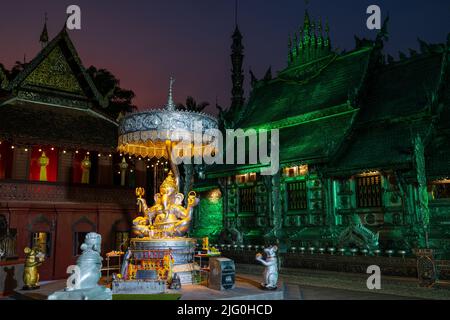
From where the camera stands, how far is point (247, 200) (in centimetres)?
2441

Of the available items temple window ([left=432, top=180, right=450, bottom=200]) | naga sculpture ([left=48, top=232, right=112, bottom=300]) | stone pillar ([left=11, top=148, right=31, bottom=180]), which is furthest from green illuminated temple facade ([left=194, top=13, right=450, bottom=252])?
naga sculpture ([left=48, top=232, right=112, bottom=300])

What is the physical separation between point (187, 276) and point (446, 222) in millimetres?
10778

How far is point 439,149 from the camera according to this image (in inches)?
659

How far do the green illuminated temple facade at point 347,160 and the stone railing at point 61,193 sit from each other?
563 centimetres

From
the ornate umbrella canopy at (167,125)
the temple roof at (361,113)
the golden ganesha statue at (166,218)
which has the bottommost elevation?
the golden ganesha statue at (166,218)

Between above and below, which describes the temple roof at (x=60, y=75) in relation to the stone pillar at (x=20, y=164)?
above

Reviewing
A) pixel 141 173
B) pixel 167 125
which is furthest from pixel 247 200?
pixel 167 125

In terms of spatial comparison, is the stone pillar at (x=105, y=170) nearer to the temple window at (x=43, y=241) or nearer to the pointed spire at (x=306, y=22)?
the temple window at (x=43, y=241)

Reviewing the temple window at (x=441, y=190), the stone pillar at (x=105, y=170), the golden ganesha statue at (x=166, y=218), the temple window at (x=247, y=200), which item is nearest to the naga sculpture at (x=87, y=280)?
the golden ganesha statue at (x=166, y=218)

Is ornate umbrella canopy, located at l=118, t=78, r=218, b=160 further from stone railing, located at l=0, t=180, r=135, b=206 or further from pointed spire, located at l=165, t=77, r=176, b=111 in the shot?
stone railing, located at l=0, t=180, r=135, b=206

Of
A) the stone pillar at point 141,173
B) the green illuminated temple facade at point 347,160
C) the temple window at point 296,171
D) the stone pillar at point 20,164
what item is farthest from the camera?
the stone pillar at point 141,173

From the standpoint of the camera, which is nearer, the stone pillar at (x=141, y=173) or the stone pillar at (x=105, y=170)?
the stone pillar at (x=105, y=170)

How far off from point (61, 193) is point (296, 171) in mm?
12559

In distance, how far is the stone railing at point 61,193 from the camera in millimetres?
19344
